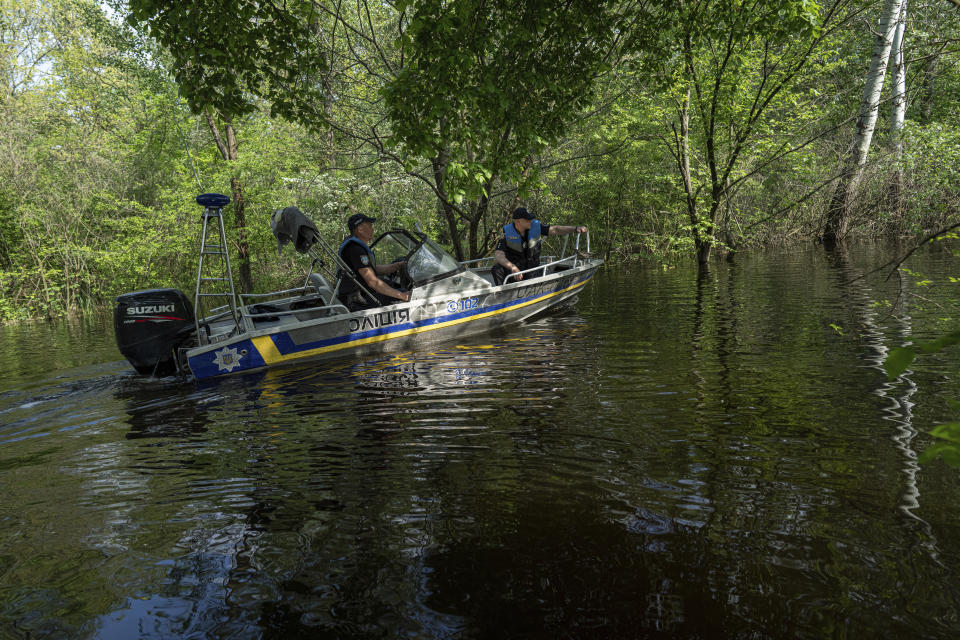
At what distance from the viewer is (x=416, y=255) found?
9.53 m

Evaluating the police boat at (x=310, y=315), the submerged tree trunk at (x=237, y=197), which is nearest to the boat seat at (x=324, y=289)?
the police boat at (x=310, y=315)

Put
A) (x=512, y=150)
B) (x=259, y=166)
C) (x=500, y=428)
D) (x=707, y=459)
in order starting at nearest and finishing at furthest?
(x=707, y=459), (x=500, y=428), (x=512, y=150), (x=259, y=166)

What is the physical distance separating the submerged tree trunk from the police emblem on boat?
13581 mm

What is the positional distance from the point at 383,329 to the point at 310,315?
1.23 meters

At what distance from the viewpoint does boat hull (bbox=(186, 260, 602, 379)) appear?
769cm

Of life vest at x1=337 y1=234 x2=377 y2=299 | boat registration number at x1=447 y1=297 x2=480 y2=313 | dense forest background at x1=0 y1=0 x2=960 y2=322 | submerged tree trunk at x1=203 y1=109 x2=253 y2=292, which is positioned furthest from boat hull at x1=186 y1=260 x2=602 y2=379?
submerged tree trunk at x1=203 y1=109 x2=253 y2=292

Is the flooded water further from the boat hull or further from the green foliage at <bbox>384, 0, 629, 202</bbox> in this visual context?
the green foliage at <bbox>384, 0, 629, 202</bbox>

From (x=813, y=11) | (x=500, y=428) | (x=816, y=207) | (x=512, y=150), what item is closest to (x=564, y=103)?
(x=512, y=150)

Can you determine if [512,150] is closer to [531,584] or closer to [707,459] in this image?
[707,459]

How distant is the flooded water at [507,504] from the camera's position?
2.38 metres

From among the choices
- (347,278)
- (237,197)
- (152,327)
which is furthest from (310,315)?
(237,197)

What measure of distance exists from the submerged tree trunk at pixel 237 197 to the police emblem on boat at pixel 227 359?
13581 millimetres

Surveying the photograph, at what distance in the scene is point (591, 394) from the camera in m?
5.66

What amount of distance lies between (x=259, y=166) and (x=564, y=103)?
15.1 meters
